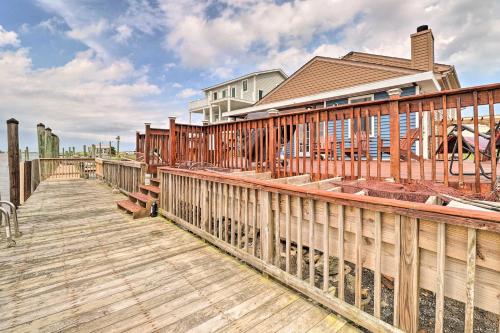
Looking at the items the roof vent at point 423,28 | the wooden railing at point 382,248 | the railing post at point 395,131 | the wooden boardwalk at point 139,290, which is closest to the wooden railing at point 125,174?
the wooden boardwalk at point 139,290

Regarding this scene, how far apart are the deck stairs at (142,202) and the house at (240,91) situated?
16.5 meters

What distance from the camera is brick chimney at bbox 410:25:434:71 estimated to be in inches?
351

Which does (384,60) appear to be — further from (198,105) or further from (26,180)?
(198,105)

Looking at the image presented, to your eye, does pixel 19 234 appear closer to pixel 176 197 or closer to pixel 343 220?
pixel 176 197

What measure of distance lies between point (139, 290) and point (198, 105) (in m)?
24.9

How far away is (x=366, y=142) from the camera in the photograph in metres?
2.99

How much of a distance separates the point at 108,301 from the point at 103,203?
5668 millimetres

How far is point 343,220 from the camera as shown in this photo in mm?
1916

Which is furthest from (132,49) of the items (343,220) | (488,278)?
(488,278)

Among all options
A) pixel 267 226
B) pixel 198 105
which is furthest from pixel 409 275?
pixel 198 105

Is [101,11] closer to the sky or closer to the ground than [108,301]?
closer to the sky

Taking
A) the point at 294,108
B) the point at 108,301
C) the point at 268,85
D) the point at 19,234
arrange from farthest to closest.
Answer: the point at 268,85 → the point at 294,108 → the point at 19,234 → the point at 108,301

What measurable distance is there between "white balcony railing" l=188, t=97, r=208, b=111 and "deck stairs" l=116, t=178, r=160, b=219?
19672 mm

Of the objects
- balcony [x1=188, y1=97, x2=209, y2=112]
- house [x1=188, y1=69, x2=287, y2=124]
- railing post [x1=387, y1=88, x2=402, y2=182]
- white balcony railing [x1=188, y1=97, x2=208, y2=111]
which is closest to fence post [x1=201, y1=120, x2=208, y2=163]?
railing post [x1=387, y1=88, x2=402, y2=182]
